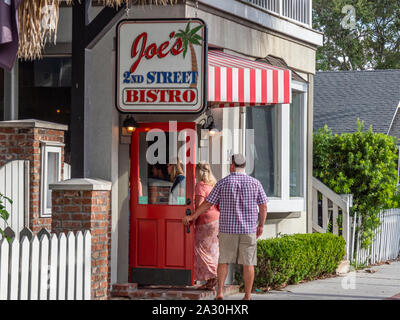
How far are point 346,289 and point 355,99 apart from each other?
572 inches

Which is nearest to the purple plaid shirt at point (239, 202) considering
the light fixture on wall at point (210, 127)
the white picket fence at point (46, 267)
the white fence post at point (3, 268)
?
the light fixture on wall at point (210, 127)

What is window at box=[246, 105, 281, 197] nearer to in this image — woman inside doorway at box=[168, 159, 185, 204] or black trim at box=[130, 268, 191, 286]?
woman inside doorway at box=[168, 159, 185, 204]

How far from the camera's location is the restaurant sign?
33.1 ft

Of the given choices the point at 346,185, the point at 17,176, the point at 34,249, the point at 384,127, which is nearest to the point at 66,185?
the point at 17,176

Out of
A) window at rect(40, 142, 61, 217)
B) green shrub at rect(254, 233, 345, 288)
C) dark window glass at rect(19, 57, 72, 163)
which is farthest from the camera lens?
green shrub at rect(254, 233, 345, 288)

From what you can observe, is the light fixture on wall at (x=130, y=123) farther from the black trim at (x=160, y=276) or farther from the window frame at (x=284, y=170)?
the window frame at (x=284, y=170)

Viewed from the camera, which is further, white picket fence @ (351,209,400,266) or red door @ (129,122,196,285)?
white picket fence @ (351,209,400,266)

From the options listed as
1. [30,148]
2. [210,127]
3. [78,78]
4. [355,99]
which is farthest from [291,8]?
[355,99]

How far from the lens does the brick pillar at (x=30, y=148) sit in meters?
10.4

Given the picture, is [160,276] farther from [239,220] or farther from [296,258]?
[296,258]

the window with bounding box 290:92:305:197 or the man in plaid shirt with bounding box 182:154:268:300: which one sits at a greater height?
the window with bounding box 290:92:305:197

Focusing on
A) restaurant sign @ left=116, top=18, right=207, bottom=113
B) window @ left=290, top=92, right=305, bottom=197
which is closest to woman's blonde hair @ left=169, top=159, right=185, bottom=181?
restaurant sign @ left=116, top=18, right=207, bottom=113

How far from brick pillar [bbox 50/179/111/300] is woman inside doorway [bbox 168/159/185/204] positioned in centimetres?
174
